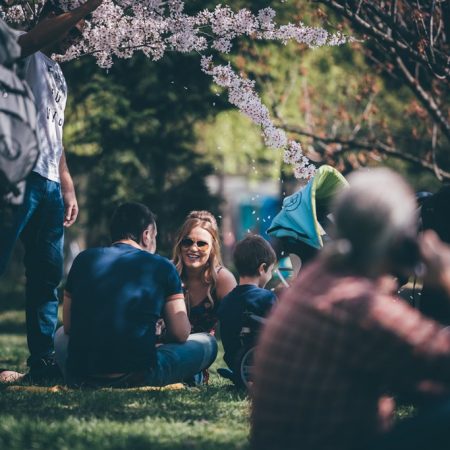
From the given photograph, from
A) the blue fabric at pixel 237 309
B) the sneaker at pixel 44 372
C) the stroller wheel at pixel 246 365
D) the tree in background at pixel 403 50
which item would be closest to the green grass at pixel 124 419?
the stroller wheel at pixel 246 365

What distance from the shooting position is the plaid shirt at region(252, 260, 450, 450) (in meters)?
2.97

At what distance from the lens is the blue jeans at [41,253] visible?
18.3ft

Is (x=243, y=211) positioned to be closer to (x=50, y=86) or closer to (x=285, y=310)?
(x=50, y=86)

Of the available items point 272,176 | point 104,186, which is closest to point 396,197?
point 104,186

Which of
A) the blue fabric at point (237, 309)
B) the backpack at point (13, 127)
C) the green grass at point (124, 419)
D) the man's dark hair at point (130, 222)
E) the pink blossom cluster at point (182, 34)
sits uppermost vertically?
the pink blossom cluster at point (182, 34)

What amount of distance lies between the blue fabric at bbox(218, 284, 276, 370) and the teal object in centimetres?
45

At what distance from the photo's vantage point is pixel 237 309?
19.0 ft

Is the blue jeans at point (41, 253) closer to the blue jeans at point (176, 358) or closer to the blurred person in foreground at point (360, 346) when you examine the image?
the blue jeans at point (176, 358)

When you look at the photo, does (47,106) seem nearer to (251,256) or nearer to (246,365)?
(251,256)

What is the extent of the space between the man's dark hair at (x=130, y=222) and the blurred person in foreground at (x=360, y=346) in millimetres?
2507

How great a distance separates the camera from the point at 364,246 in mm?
3008

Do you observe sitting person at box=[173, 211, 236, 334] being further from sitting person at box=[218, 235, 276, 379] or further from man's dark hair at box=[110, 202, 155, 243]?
man's dark hair at box=[110, 202, 155, 243]

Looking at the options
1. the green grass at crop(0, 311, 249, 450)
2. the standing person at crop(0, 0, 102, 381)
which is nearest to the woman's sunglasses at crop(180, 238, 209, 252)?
the standing person at crop(0, 0, 102, 381)

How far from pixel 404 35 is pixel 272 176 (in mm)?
11346
